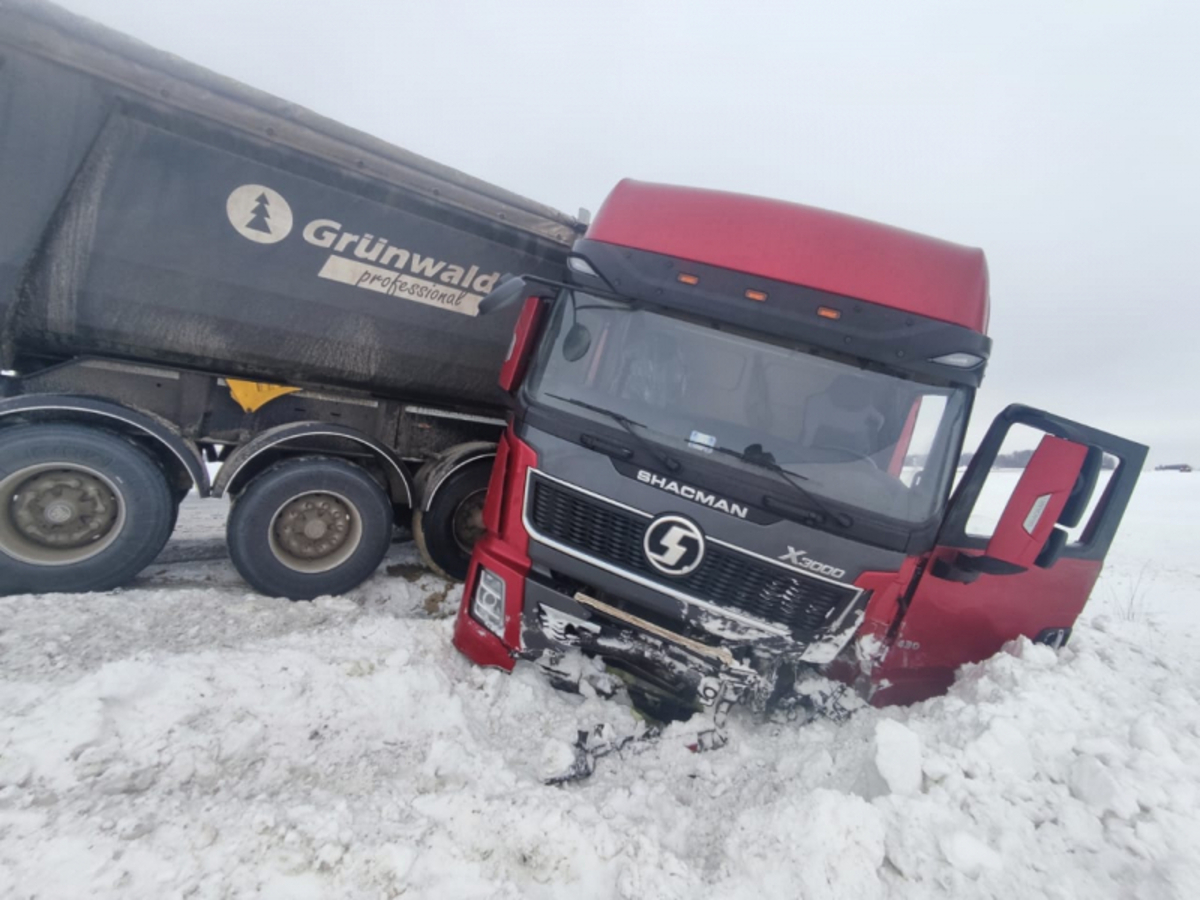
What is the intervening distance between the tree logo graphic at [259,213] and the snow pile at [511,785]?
2.35m

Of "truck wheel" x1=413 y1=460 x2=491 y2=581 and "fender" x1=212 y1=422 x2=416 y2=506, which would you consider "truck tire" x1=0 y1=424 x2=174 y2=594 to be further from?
"truck wheel" x1=413 y1=460 x2=491 y2=581

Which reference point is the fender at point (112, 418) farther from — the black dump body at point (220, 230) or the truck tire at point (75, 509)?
the black dump body at point (220, 230)

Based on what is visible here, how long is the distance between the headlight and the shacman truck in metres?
0.02

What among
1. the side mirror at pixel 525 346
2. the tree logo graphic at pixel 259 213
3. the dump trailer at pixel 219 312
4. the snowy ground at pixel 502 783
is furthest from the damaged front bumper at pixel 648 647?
the tree logo graphic at pixel 259 213

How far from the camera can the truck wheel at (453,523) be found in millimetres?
4570

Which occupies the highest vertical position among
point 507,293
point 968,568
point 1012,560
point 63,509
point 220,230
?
point 507,293

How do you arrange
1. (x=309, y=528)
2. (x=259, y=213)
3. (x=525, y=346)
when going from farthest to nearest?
(x=309, y=528) < (x=259, y=213) < (x=525, y=346)

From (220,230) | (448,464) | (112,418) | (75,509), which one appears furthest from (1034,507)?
(75,509)

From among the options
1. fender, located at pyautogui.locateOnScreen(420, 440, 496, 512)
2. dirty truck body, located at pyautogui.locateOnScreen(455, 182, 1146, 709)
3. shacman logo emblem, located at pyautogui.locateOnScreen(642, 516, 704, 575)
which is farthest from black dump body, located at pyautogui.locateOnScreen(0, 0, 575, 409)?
shacman logo emblem, located at pyautogui.locateOnScreen(642, 516, 704, 575)

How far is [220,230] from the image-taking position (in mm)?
3475

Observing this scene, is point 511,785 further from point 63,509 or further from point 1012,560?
point 63,509

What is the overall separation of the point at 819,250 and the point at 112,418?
407cm

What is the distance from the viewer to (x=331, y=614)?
3.76 meters

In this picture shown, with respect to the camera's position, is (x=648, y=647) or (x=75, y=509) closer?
(x=648, y=647)
